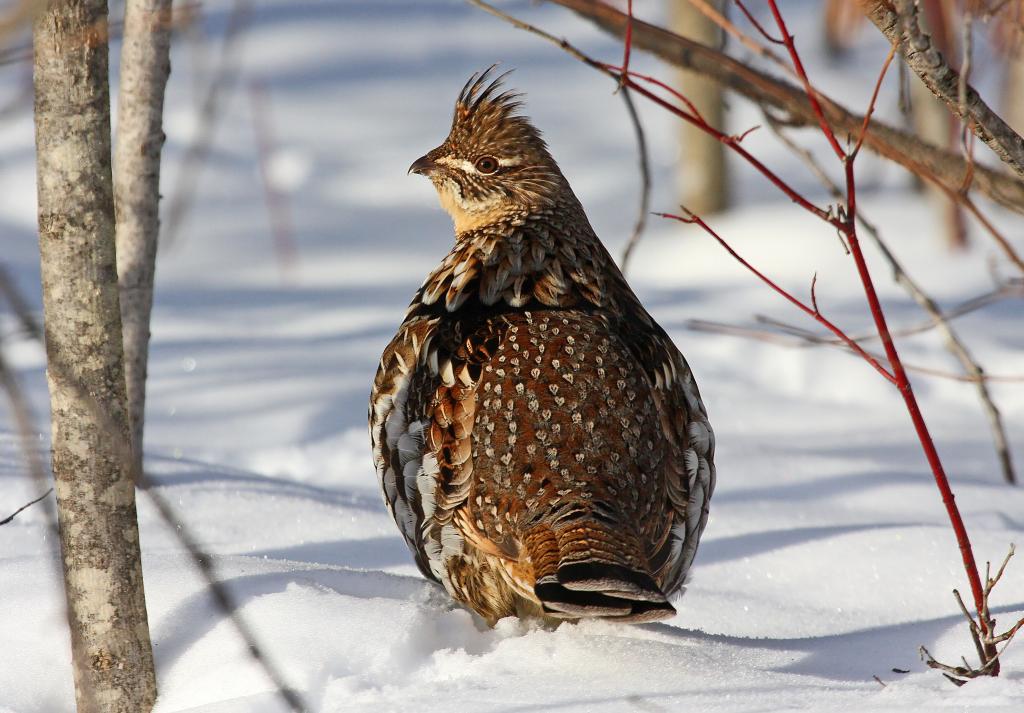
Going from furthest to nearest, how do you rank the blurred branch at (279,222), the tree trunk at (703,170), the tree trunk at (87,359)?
1. the tree trunk at (703,170)
2. the blurred branch at (279,222)
3. the tree trunk at (87,359)

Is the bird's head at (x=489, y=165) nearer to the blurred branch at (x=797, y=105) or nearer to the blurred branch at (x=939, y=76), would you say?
the blurred branch at (x=797, y=105)

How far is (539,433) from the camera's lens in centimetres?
254

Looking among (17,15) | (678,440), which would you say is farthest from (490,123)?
(17,15)

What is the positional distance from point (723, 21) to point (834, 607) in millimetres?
1623

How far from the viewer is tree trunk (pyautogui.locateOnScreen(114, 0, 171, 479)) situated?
319 centimetres

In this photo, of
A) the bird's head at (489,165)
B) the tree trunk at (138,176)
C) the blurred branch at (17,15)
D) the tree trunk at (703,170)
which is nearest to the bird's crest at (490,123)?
the bird's head at (489,165)

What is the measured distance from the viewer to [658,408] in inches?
108

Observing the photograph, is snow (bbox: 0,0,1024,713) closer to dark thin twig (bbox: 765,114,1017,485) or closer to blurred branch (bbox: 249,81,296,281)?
blurred branch (bbox: 249,81,296,281)

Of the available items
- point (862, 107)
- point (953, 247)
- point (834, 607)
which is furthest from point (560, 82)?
point (834, 607)

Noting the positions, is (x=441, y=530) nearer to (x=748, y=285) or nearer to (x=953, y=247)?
(x=748, y=285)

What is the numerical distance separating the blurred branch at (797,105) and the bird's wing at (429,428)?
0.92 meters

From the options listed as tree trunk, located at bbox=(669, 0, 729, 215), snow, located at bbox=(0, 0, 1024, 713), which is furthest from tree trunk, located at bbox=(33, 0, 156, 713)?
tree trunk, located at bbox=(669, 0, 729, 215)

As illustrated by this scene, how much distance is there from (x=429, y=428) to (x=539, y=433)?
28 cm

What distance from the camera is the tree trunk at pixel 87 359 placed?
203 cm
